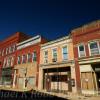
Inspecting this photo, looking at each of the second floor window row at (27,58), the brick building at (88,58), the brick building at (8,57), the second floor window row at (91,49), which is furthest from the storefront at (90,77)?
the brick building at (8,57)

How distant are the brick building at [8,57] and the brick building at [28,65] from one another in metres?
2.74

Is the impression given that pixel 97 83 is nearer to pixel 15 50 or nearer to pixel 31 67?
pixel 31 67

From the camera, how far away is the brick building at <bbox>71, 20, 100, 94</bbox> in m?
16.3

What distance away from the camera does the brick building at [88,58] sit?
16.3 meters

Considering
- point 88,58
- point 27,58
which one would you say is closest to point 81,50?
point 88,58

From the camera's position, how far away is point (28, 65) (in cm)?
2583

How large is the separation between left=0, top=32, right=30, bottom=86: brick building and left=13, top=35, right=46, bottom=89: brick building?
2740 mm

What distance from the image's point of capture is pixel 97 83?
54.3 ft

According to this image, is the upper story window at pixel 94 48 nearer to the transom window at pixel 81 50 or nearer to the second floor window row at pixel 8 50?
the transom window at pixel 81 50

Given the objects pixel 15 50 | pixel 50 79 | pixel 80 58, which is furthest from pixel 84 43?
pixel 15 50

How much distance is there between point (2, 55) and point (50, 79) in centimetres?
2072

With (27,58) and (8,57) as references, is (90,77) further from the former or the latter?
(8,57)

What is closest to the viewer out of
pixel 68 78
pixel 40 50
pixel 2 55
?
pixel 68 78

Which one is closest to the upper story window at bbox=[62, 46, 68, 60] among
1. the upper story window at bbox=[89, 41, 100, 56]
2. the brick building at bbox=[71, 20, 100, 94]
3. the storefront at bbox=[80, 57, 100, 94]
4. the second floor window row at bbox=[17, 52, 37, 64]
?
the brick building at bbox=[71, 20, 100, 94]
